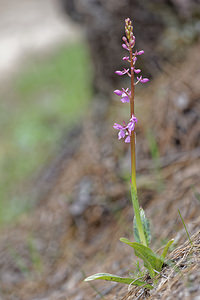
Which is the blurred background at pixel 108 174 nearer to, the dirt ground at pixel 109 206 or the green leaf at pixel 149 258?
the dirt ground at pixel 109 206

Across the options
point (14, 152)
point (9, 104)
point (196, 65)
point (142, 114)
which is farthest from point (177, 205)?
point (9, 104)

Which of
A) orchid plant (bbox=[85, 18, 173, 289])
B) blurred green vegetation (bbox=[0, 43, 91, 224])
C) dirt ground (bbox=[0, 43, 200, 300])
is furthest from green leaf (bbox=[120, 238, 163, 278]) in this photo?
blurred green vegetation (bbox=[0, 43, 91, 224])

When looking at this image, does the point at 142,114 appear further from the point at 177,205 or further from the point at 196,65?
the point at 177,205

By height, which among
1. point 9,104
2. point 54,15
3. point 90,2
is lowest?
point 90,2

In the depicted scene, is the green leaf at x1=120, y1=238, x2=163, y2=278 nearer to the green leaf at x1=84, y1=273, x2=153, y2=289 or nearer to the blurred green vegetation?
the green leaf at x1=84, y1=273, x2=153, y2=289

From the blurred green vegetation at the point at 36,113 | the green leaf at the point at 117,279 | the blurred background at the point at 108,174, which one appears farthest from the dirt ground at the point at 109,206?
the blurred green vegetation at the point at 36,113

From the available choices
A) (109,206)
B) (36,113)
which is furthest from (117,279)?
(36,113)
